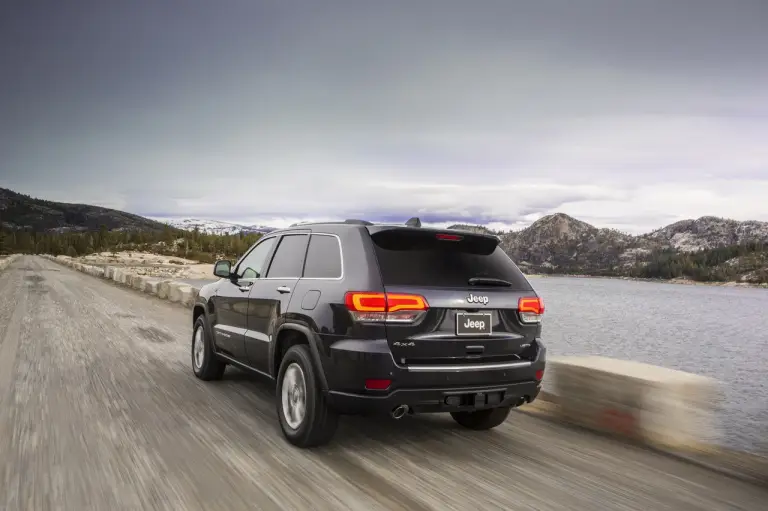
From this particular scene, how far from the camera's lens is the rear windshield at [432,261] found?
4.76 metres

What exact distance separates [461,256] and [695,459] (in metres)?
2.55

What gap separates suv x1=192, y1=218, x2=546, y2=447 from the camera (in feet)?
15.0

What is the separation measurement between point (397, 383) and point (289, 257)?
6.36ft

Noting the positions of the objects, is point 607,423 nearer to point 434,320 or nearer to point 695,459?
point 695,459

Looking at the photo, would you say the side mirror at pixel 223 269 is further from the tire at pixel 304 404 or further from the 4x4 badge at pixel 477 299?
the 4x4 badge at pixel 477 299

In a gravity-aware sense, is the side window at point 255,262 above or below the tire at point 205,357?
above

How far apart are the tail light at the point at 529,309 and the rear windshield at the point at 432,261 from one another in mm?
105

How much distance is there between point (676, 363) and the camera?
2981cm

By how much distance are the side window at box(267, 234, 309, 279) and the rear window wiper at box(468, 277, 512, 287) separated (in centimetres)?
157

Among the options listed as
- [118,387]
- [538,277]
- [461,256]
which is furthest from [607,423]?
[538,277]

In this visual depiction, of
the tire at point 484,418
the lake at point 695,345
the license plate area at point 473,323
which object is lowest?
the lake at point 695,345

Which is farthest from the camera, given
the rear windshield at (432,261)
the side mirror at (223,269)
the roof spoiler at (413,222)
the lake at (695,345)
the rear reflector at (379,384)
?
the lake at (695,345)

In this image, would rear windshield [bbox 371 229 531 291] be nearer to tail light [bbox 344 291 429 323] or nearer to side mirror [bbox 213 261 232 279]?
tail light [bbox 344 291 429 323]

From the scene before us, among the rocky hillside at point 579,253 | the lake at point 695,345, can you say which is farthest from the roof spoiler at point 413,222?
the rocky hillside at point 579,253
